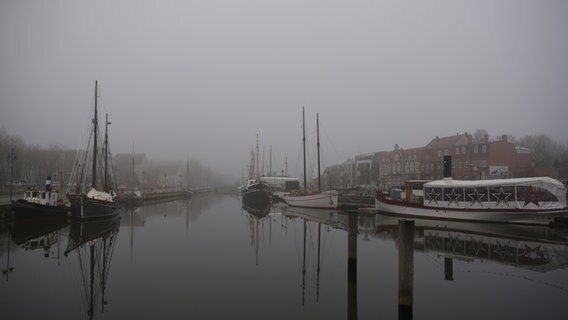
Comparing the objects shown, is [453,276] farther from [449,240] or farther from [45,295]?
[45,295]

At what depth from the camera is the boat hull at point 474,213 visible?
30.4m

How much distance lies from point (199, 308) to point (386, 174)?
3226 inches

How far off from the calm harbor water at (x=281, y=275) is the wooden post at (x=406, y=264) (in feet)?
0.30

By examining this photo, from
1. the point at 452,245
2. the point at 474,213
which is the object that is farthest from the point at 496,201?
the point at 452,245

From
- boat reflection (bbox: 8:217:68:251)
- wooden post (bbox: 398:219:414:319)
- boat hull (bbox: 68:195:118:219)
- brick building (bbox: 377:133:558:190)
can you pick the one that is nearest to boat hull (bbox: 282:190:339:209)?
brick building (bbox: 377:133:558:190)


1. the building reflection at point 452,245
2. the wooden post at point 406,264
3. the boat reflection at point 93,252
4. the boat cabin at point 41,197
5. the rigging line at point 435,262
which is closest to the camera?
the wooden post at point 406,264

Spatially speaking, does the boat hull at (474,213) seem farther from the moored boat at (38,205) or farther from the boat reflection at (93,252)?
the moored boat at (38,205)

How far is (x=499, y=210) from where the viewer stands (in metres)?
32.1

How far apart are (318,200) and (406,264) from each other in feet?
135

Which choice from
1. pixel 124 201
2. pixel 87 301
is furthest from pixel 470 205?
pixel 124 201

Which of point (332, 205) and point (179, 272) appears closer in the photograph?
point (179, 272)

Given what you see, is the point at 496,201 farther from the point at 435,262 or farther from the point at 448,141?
the point at 448,141

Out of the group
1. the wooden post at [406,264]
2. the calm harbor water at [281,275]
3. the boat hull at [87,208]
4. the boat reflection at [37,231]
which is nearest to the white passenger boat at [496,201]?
the calm harbor water at [281,275]

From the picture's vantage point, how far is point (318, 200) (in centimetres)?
5134
